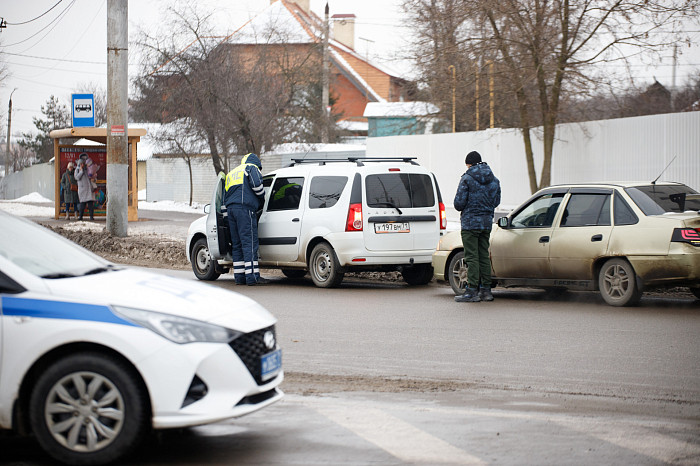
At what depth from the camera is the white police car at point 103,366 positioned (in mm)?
5078

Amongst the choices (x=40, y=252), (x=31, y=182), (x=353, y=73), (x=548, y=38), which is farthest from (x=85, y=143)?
(x=353, y=73)

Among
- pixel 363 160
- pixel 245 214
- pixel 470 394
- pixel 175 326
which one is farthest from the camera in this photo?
pixel 363 160

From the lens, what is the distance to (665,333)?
9914 mm

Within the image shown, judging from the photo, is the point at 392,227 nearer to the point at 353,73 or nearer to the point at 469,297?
the point at 469,297

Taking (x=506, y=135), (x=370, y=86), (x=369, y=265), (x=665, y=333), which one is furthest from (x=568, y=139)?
(x=370, y=86)

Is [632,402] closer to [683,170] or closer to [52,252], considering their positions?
[52,252]

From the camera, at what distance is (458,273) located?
44.7ft

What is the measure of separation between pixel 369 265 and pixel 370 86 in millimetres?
64655

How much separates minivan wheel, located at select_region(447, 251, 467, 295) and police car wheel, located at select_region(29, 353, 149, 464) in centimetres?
887

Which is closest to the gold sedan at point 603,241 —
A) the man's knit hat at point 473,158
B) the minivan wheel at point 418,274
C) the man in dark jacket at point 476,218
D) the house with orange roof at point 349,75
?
the man in dark jacket at point 476,218

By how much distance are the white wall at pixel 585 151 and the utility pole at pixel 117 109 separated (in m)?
10.9

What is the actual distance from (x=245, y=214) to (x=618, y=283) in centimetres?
592

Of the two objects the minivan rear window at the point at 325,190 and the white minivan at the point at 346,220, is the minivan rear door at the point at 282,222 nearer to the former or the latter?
the white minivan at the point at 346,220

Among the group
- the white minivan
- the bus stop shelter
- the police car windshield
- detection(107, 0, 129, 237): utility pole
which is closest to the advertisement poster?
the bus stop shelter
